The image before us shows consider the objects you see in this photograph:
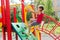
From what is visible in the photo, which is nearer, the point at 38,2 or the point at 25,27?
the point at 25,27

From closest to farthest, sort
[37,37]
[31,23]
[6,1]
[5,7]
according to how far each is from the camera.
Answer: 1. [6,1]
2. [5,7]
3. [31,23]
4. [37,37]

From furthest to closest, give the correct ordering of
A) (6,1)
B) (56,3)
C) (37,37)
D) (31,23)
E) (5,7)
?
(56,3) < (37,37) < (31,23) < (5,7) < (6,1)

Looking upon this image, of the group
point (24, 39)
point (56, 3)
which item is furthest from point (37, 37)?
Result: point (56, 3)

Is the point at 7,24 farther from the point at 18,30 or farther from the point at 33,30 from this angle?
the point at 33,30

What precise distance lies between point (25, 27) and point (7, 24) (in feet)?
2.80

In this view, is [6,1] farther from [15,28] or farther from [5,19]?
[15,28]

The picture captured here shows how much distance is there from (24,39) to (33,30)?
945 mm

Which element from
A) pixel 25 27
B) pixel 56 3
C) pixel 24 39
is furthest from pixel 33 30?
pixel 56 3

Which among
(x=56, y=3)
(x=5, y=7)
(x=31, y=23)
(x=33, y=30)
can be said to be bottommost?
(x=56, y=3)

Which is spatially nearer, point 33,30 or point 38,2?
point 33,30

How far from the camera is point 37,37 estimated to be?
510 centimetres

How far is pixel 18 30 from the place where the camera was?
4195 mm

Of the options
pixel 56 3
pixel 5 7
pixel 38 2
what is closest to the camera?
pixel 5 7

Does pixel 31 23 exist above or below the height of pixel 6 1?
below
